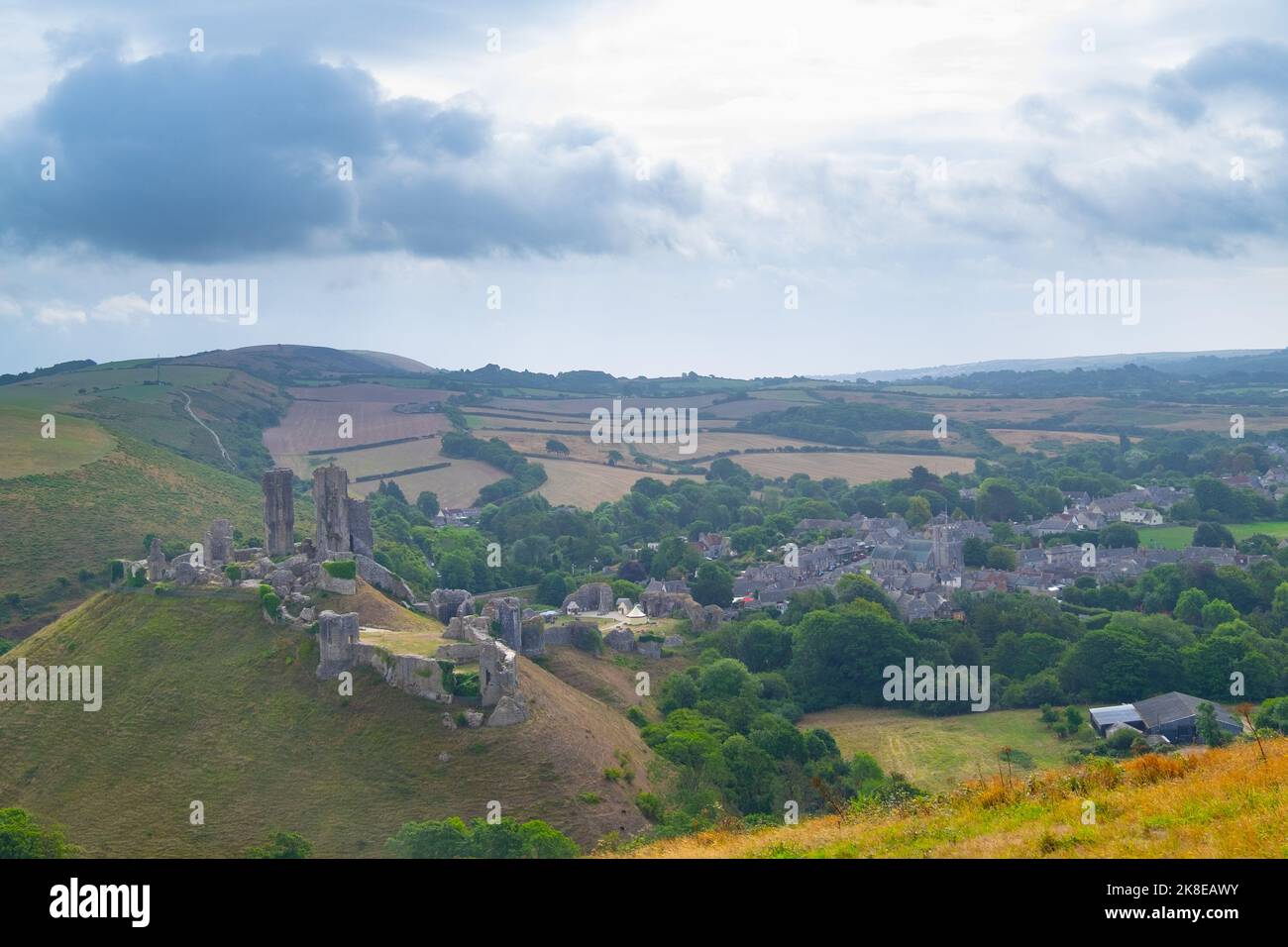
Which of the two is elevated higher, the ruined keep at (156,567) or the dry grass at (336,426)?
the dry grass at (336,426)

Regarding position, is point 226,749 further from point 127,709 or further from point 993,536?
point 993,536

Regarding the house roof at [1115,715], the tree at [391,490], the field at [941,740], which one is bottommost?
the field at [941,740]

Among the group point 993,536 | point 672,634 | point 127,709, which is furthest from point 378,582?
point 993,536

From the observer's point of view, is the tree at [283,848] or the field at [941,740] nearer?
the tree at [283,848]

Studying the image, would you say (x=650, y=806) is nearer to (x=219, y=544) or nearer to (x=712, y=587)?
(x=219, y=544)

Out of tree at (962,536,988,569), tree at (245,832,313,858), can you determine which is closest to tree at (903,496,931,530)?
tree at (962,536,988,569)

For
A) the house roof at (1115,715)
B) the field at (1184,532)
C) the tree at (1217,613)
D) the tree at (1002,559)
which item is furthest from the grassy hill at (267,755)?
the field at (1184,532)

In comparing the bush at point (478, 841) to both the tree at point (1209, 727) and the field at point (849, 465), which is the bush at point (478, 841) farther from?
the field at point (849, 465)
